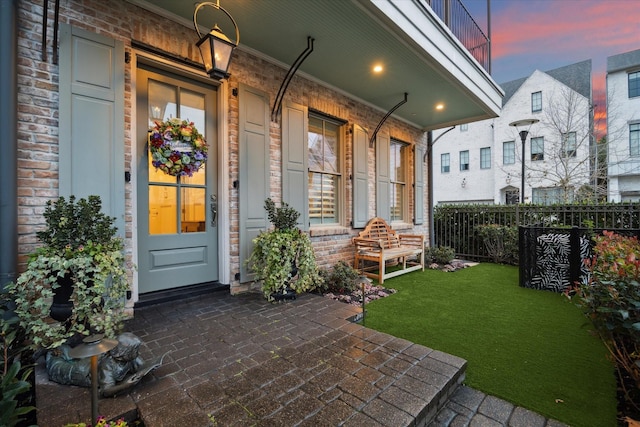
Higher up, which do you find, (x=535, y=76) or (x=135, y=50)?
(x=535, y=76)

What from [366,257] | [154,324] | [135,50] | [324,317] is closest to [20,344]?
[154,324]

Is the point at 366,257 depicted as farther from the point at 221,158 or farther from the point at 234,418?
the point at 234,418

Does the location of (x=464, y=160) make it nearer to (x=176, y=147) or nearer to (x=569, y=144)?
(x=569, y=144)

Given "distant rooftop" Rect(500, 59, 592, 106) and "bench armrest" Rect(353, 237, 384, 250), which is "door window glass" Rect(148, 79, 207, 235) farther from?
"distant rooftop" Rect(500, 59, 592, 106)

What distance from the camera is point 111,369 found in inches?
63.3

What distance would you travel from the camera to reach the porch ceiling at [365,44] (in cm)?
286

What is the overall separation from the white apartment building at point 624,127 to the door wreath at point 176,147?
652 inches

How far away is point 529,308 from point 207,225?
3.94m

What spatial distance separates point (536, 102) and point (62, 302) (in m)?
18.6

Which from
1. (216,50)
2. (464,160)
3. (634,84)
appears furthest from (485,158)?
(216,50)

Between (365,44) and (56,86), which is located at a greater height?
(365,44)

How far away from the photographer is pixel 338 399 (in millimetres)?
1562

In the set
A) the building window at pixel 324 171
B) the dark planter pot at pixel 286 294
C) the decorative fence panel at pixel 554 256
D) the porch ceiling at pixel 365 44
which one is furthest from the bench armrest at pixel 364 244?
the porch ceiling at pixel 365 44

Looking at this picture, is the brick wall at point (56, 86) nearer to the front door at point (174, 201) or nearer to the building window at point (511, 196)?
the front door at point (174, 201)
